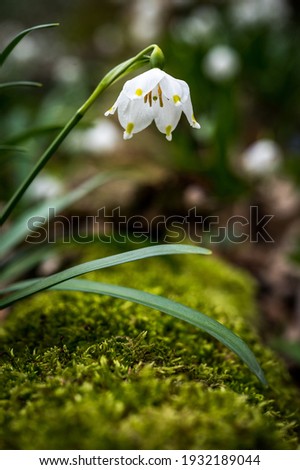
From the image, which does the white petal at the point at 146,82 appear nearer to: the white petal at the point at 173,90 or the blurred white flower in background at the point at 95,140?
the white petal at the point at 173,90

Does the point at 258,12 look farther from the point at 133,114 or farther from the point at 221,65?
the point at 133,114

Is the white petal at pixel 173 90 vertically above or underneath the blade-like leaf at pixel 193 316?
above

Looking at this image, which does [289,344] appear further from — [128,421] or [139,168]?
[139,168]

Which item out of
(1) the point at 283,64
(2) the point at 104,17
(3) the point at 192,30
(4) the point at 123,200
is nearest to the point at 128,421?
(4) the point at 123,200

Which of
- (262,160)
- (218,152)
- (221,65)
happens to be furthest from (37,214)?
(221,65)

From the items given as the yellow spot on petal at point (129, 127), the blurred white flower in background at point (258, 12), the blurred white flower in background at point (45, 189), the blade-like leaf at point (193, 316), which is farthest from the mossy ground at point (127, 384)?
the blurred white flower in background at point (258, 12)

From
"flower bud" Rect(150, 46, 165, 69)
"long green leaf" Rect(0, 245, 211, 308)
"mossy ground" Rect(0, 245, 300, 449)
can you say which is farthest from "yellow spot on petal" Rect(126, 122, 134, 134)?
"mossy ground" Rect(0, 245, 300, 449)

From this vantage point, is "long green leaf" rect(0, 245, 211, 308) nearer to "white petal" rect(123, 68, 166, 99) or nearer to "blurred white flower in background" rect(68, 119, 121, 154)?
"white petal" rect(123, 68, 166, 99)
